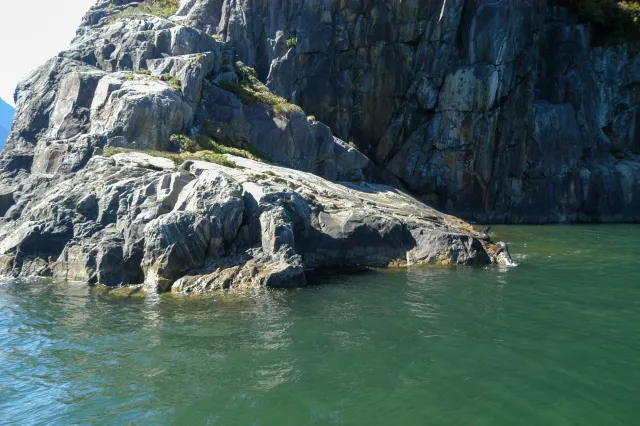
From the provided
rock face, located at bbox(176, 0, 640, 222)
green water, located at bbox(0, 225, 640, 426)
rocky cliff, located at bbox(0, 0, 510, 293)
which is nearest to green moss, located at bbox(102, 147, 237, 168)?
rocky cliff, located at bbox(0, 0, 510, 293)

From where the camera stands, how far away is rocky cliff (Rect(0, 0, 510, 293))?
20922 mm

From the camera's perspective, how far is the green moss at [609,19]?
4866cm

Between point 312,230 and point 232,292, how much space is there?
6.26 meters

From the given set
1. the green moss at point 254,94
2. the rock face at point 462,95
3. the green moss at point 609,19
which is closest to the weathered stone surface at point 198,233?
the green moss at point 254,94

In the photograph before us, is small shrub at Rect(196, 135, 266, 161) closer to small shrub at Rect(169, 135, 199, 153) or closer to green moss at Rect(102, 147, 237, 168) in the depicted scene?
small shrub at Rect(169, 135, 199, 153)

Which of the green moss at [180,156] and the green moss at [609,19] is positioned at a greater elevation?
the green moss at [609,19]

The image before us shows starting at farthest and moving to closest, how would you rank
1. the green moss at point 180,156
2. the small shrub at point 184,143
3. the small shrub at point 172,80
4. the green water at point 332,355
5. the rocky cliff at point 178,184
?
the small shrub at point 172,80
the small shrub at point 184,143
the green moss at point 180,156
the rocky cliff at point 178,184
the green water at point 332,355

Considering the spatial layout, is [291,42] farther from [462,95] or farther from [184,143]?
[184,143]

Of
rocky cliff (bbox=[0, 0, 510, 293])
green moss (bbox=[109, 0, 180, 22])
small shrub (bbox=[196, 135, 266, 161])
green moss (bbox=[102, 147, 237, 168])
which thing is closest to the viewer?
rocky cliff (bbox=[0, 0, 510, 293])

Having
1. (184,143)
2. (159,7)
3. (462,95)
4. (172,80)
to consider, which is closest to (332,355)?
(184,143)

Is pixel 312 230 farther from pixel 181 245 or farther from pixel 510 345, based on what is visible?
pixel 510 345

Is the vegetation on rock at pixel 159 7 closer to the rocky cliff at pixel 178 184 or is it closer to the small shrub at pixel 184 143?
the rocky cliff at pixel 178 184

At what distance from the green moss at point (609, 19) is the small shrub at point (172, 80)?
37.8 m

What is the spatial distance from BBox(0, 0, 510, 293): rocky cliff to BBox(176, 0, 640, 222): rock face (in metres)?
8.27
